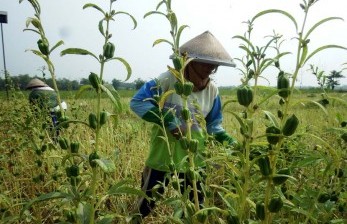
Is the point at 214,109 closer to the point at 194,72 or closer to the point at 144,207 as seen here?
the point at 194,72

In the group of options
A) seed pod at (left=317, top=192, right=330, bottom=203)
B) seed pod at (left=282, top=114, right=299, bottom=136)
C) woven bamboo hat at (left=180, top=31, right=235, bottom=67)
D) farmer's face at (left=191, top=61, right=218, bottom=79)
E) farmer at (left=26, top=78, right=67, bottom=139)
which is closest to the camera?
seed pod at (left=282, top=114, right=299, bottom=136)

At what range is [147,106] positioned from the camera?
200 cm

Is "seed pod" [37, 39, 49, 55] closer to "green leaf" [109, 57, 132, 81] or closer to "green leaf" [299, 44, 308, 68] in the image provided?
"green leaf" [109, 57, 132, 81]

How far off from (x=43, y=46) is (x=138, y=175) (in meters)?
2.25

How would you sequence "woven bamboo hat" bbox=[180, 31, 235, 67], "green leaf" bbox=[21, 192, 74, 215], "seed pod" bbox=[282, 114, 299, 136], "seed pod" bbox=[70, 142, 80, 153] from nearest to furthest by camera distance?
"seed pod" bbox=[282, 114, 299, 136] → "green leaf" bbox=[21, 192, 74, 215] → "seed pod" bbox=[70, 142, 80, 153] → "woven bamboo hat" bbox=[180, 31, 235, 67]

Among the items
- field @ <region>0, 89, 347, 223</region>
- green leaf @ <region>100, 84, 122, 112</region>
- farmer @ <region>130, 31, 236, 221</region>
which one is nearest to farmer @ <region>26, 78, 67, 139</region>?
field @ <region>0, 89, 347, 223</region>

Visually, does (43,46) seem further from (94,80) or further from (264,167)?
(264,167)

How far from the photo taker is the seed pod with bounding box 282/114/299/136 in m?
0.57

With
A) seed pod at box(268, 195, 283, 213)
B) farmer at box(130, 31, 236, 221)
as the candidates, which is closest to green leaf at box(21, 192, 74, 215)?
seed pod at box(268, 195, 283, 213)

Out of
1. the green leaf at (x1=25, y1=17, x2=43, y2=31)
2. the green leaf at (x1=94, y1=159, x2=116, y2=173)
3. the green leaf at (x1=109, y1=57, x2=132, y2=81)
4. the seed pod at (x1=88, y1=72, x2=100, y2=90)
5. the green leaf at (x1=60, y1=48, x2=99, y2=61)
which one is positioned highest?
the green leaf at (x1=25, y1=17, x2=43, y2=31)

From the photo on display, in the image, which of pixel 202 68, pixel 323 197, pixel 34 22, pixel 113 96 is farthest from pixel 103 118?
pixel 202 68

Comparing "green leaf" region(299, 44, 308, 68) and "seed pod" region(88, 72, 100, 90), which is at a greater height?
"green leaf" region(299, 44, 308, 68)

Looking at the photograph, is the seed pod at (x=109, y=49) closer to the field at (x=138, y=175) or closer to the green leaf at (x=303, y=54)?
the field at (x=138, y=175)

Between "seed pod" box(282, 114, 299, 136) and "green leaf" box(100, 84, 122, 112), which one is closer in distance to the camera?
"seed pod" box(282, 114, 299, 136)
